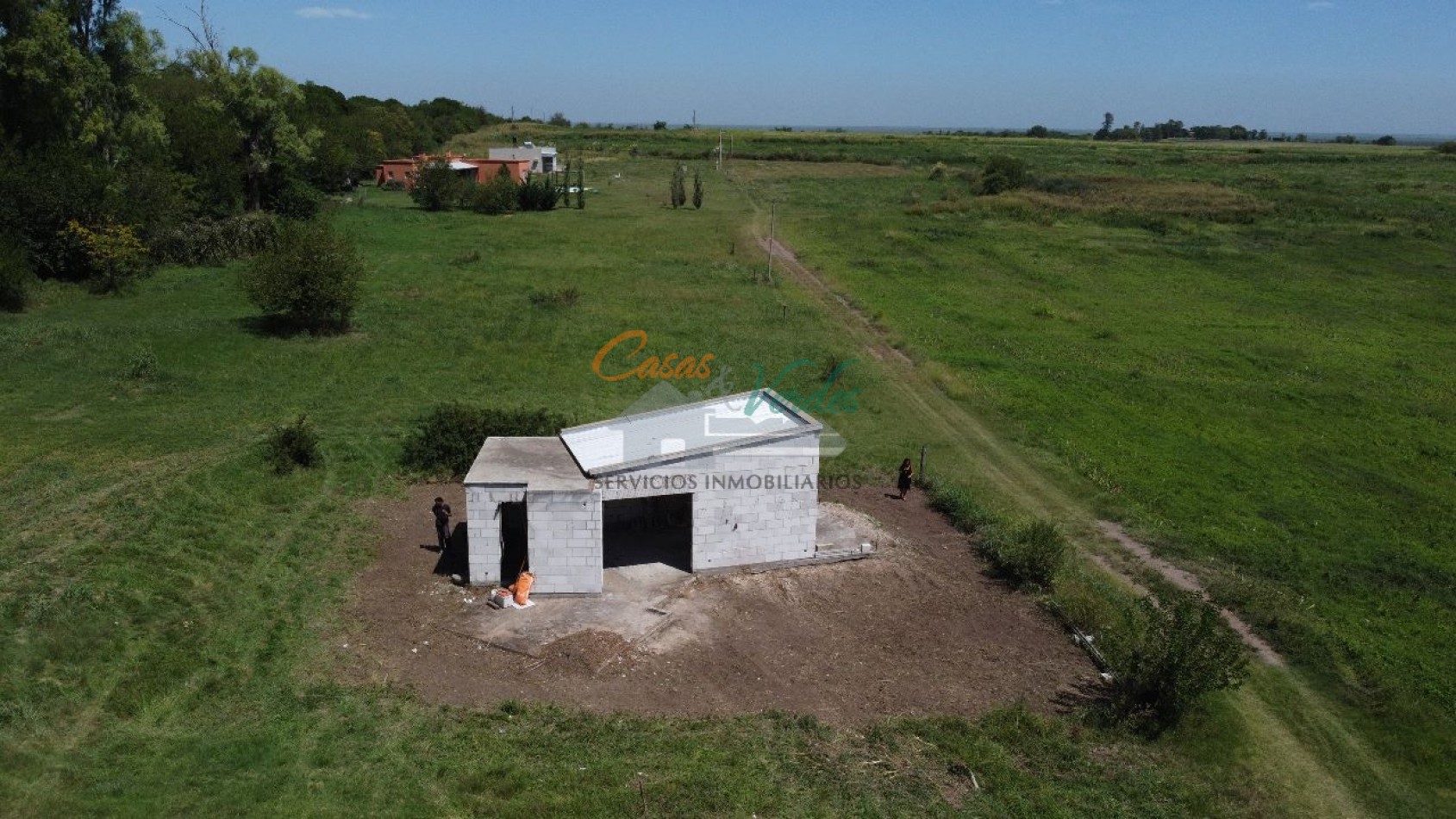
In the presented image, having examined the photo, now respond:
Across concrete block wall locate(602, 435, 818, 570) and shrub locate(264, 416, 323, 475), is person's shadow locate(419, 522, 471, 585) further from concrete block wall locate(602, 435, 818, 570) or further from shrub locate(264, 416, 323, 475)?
Result: shrub locate(264, 416, 323, 475)

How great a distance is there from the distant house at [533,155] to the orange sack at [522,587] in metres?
63.8

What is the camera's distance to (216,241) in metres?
40.7

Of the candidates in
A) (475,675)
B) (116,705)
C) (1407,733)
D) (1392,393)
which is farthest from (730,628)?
(1392,393)

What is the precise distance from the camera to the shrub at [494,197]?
6122 cm

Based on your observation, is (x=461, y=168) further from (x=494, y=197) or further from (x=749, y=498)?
(x=749, y=498)

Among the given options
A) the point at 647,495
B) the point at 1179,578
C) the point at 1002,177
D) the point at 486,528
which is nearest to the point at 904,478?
the point at 1179,578

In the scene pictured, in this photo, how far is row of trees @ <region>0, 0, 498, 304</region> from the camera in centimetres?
3372

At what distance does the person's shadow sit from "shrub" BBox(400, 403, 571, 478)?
297cm

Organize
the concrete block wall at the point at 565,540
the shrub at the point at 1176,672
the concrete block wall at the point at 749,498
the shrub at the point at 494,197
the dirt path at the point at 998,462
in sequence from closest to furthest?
the shrub at the point at 1176,672 → the concrete block wall at the point at 565,540 → the concrete block wall at the point at 749,498 → the dirt path at the point at 998,462 → the shrub at the point at 494,197

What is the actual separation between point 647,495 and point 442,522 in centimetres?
363

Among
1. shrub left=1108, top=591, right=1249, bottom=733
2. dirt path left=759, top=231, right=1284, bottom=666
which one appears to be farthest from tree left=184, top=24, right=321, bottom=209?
shrub left=1108, top=591, right=1249, bottom=733

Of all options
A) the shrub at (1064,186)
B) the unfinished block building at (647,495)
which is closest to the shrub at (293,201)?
the unfinished block building at (647,495)

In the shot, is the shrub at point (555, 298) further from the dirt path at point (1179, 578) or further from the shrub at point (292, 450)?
the dirt path at point (1179, 578)

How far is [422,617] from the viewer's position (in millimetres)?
14859
